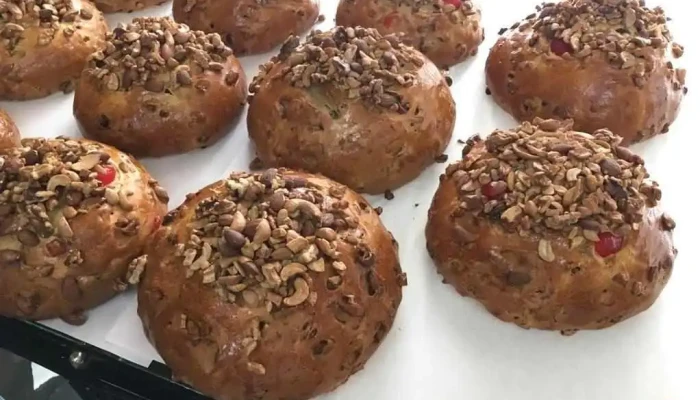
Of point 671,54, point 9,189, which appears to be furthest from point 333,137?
point 671,54

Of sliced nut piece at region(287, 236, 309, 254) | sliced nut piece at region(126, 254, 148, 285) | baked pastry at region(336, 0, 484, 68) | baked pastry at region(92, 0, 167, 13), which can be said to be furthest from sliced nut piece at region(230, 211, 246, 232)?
baked pastry at region(92, 0, 167, 13)

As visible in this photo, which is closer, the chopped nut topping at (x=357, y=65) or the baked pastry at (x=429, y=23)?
the chopped nut topping at (x=357, y=65)

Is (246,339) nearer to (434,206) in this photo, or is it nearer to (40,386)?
(434,206)

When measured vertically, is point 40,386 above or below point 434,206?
below

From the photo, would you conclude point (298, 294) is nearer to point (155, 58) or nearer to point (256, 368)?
point (256, 368)

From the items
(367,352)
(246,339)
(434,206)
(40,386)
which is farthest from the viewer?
(40,386)

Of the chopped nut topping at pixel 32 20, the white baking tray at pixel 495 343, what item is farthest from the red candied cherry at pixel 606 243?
the chopped nut topping at pixel 32 20

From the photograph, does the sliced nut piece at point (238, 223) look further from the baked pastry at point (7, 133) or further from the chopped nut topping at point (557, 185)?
the baked pastry at point (7, 133)
